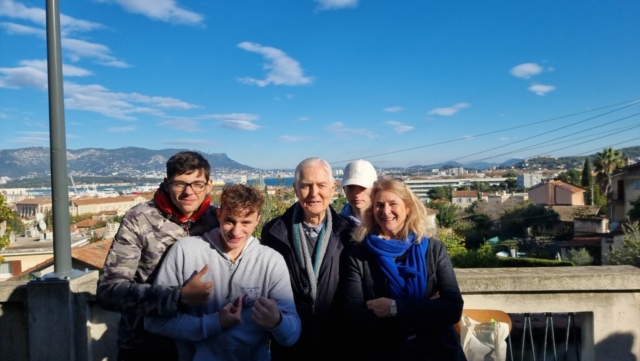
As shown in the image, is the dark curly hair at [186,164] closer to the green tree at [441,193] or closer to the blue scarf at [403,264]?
the blue scarf at [403,264]

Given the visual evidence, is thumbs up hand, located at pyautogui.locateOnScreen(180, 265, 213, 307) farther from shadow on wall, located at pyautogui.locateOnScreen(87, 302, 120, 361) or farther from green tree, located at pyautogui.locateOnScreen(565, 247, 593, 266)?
green tree, located at pyautogui.locateOnScreen(565, 247, 593, 266)

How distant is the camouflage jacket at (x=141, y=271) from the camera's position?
79.7 inches

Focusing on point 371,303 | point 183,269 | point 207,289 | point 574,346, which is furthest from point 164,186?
point 574,346

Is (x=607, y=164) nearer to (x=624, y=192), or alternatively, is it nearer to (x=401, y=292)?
(x=624, y=192)

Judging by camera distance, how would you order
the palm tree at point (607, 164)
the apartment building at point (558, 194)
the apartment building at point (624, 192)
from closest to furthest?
the apartment building at point (624, 192) < the palm tree at point (607, 164) < the apartment building at point (558, 194)

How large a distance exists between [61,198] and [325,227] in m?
1.82

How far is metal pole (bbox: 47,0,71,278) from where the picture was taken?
9.30ft

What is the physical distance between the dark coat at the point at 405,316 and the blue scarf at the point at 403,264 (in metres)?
0.04

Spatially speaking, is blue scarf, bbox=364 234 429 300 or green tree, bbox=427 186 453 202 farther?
green tree, bbox=427 186 453 202

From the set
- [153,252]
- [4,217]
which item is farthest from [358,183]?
[4,217]

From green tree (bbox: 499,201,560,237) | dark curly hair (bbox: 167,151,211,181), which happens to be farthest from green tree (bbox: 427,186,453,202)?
dark curly hair (bbox: 167,151,211,181)

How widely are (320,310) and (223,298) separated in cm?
55

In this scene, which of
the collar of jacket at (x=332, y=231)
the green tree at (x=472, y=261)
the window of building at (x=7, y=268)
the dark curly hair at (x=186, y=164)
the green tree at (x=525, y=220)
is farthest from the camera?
the green tree at (x=525, y=220)

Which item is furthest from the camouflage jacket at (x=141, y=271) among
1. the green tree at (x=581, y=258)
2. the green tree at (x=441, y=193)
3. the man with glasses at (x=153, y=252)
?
the green tree at (x=441, y=193)
